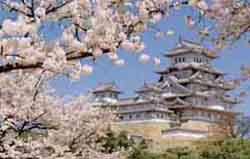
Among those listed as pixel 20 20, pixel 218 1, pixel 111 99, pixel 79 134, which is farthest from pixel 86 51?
pixel 111 99

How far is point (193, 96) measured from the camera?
187 ft

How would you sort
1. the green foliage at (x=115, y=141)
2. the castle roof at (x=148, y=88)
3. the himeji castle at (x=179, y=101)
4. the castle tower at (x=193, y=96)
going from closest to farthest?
the green foliage at (x=115, y=141) → the castle tower at (x=193, y=96) → the himeji castle at (x=179, y=101) → the castle roof at (x=148, y=88)

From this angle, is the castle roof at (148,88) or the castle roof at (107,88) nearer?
the castle roof at (148,88)

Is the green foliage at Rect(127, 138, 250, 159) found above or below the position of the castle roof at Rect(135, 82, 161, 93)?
below

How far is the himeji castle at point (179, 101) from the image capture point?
53.6 metres

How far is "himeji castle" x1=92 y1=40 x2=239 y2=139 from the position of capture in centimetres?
5356

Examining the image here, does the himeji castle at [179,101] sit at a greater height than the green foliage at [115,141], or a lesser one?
greater

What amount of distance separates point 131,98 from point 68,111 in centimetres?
4385

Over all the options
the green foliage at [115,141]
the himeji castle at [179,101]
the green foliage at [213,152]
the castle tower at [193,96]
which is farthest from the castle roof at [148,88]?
the green foliage at [115,141]

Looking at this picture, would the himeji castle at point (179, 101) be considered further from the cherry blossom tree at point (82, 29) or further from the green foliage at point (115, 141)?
the cherry blossom tree at point (82, 29)

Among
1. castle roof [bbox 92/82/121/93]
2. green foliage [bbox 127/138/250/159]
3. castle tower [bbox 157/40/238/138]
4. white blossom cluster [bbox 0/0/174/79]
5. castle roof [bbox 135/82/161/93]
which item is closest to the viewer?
white blossom cluster [bbox 0/0/174/79]

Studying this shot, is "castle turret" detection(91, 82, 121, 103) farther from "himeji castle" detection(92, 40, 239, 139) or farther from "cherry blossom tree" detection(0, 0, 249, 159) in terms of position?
"cherry blossom tree" detection(0, 0, 249, 159)

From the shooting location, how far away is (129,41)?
4703 mm

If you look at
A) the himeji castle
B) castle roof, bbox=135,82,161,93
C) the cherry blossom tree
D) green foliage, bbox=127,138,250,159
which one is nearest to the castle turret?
the himeji castle
